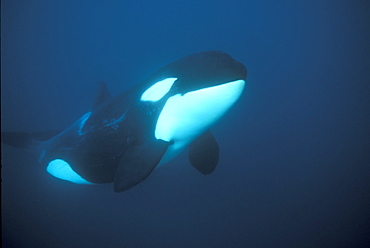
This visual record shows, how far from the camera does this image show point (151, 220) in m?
7.75

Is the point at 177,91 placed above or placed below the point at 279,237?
above

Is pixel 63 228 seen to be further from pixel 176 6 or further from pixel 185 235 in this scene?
pixel 176 6

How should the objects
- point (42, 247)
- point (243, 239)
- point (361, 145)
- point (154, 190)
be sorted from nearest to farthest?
point (42, 247)
point (243, 239)
point (154, 190)
point (361, 145)

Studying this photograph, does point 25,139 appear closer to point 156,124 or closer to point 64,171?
point 64,171

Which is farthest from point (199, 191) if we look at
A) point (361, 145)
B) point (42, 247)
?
point (361, 145)

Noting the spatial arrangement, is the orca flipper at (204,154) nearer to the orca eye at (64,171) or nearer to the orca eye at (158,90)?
the orca eye at (158,90)

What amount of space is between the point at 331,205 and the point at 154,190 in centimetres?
739

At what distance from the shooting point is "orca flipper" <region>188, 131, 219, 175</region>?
4.46m

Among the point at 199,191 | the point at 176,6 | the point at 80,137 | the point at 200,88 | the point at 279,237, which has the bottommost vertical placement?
the point at 279,237

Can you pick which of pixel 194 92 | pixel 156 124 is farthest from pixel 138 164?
pixel 194 92

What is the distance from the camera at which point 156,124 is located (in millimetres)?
3480

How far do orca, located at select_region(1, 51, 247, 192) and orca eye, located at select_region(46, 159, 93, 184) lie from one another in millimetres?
30

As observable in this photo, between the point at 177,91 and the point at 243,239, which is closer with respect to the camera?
the point at 177,91

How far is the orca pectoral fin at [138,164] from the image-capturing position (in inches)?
118
